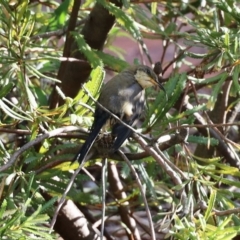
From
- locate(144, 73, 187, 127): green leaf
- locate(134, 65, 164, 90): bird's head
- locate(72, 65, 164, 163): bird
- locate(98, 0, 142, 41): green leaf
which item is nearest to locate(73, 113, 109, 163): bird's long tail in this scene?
locate(72, 65, 164, 163): bird

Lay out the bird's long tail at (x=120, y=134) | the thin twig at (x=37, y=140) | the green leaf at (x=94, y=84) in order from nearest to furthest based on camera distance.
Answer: the thin twig at (x=37, y=140) → the green leaf at (x=94, y=84) → the bird's long tail at (x=120, y=134)

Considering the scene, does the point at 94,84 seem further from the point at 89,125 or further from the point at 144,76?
the point at 144,76

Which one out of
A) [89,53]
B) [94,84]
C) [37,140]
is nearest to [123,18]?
[89,53]

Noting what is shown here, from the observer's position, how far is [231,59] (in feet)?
4.89

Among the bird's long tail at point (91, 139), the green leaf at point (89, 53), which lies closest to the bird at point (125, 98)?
the bird's long tail at point (91, 139)

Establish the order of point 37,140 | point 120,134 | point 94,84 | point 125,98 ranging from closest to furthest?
point 37,140 → point 94,84 → point 120,134 → point 125,98

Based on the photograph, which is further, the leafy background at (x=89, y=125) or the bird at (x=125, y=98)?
the bird at (x=125, y=98)

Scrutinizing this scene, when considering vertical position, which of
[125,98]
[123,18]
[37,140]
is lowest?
[125,98]

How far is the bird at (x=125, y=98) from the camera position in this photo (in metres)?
1.66

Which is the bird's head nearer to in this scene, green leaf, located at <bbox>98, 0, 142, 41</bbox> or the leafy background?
the leafy background

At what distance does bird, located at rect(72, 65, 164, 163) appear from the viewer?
166 centimetres

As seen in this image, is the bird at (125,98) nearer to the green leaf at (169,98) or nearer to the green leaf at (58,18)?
the green leaf at (169,98)

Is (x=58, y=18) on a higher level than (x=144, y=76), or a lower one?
higher

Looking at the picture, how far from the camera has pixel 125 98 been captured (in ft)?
6.47
